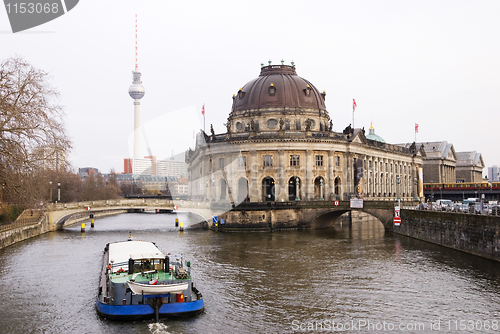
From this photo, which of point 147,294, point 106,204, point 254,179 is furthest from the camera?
point 254,179

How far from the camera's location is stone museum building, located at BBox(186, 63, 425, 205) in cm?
8862

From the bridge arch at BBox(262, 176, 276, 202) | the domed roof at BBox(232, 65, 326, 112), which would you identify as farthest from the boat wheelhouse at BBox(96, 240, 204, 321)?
the domed roof at BBox(232, 65, 326, 112)

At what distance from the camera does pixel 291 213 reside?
257ft

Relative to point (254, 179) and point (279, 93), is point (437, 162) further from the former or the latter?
point (254, 179)

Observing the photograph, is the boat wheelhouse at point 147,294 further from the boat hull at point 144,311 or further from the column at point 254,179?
the column at point 254,179

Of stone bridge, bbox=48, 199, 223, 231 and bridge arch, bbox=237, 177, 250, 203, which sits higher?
bridge arch, bbox=237, 177, 250, 203

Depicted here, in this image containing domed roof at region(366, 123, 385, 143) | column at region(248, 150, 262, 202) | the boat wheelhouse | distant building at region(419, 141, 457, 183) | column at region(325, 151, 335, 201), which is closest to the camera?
the boat wheelhouse

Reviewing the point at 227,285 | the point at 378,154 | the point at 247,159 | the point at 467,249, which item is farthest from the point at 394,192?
the point at 227,285

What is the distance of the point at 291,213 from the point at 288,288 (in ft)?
135

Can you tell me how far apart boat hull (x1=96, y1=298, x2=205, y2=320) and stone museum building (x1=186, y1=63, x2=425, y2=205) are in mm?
51374

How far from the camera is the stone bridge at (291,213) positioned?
242 feet

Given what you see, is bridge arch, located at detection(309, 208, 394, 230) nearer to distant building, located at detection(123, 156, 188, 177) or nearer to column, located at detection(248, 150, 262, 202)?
column, located at detection(248, 150, 262, 202)

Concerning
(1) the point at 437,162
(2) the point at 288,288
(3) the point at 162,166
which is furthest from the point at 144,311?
(1) the point at 437,162

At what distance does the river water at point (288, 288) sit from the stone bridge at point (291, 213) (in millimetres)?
11994
